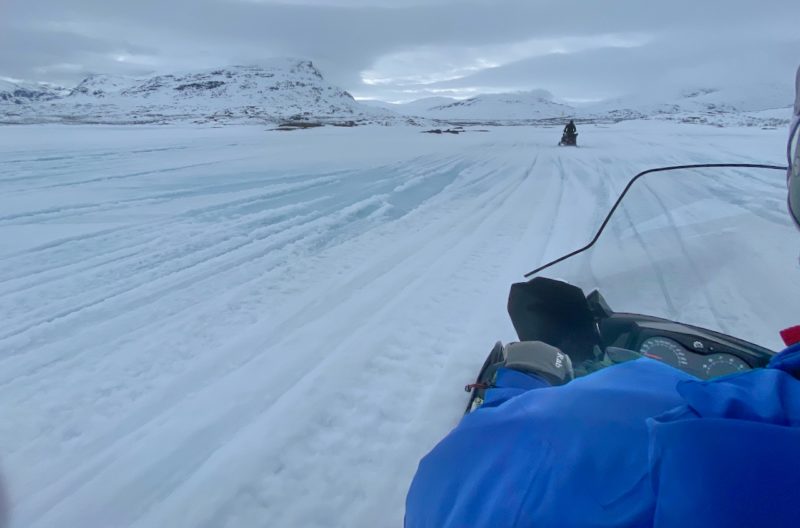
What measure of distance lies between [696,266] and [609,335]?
0.89 meters

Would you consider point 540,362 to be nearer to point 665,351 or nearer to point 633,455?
point 665,351

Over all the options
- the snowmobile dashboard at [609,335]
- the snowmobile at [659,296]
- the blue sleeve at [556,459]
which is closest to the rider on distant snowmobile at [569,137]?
the snowmobile at [659,296]

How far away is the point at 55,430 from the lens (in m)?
2.31

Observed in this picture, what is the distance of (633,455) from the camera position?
3.02 feet

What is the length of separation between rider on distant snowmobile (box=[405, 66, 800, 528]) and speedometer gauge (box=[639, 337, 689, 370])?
38.9 inches

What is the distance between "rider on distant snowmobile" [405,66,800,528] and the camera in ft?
2.49

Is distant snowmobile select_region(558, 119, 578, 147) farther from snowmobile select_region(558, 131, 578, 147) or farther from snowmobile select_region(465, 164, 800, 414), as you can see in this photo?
snowmobile select_region(465, 164, 800, 414)

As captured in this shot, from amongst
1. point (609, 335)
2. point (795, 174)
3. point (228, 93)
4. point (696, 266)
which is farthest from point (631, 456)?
point (228, 93)

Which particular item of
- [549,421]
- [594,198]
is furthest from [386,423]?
[594,198]

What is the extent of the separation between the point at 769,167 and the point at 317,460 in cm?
246

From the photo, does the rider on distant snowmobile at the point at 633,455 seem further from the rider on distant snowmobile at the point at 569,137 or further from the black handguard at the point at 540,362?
the rider on distant snowmobile at the point at 569,137

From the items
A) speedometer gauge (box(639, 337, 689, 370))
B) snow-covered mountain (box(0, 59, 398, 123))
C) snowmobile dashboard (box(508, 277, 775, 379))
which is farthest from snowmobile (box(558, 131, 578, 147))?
snow-covered mountain (box(0, 59, 398, 123))

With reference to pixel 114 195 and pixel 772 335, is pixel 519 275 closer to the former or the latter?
pixel 772 335

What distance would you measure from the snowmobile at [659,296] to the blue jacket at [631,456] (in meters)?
0.64
